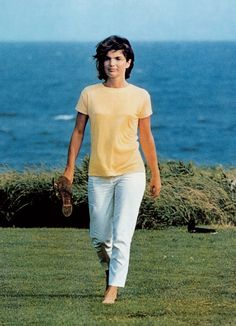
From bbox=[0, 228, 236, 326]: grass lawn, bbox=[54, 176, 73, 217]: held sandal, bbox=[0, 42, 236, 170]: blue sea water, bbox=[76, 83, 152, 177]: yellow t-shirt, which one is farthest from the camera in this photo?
bbox=[0, 42, 236, 170]: blue sea water

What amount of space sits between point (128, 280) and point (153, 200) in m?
5.04

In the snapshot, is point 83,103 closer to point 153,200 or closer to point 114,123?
point 114,123

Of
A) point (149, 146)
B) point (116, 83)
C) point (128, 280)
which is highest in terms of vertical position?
point (116, 83)

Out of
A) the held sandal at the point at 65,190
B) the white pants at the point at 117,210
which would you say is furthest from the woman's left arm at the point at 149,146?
the held sandal at the point at 65,190

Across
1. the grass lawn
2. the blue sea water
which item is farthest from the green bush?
the blue sea water

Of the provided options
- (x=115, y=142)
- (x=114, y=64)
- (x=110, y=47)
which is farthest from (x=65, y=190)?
(x=110, y=47)

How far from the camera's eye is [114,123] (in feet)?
28.2

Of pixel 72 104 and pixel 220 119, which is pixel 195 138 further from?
pixel 72 104

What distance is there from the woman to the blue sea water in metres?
29.8

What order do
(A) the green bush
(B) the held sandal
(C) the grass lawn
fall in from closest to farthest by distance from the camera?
(C) the grass lawn
(B) the held sandal
(A) the green bush

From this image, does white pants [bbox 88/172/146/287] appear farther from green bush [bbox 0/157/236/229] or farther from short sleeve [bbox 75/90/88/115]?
green bush [bbox 0/157/236/229]

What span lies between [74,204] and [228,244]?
3.41 m

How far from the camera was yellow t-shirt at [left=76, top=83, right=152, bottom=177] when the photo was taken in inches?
339

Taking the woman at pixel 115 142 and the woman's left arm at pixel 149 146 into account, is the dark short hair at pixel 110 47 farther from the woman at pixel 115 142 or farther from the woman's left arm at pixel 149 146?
the woman's left arm at pixel 149 146
